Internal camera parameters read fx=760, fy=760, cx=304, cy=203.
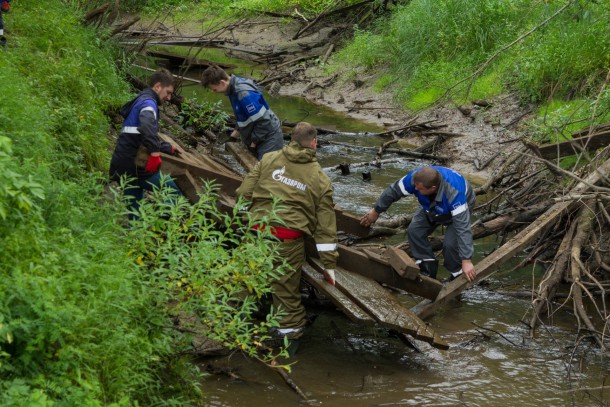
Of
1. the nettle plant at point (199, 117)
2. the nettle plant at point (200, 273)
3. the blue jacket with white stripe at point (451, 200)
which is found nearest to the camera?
the nettle plant at point (200, 273)

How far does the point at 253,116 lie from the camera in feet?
26.2

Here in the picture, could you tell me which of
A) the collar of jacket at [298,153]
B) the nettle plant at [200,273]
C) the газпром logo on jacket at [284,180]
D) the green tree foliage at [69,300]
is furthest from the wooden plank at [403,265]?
the green tree foliage at [69,300]

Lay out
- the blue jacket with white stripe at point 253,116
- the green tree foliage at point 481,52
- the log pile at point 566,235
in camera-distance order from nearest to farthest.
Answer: the log pile at point 566,235, the blue jacket with white stripe at point 253,116, the green tree foliage at point 481,52

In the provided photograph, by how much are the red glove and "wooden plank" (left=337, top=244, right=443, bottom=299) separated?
1907 millimetres

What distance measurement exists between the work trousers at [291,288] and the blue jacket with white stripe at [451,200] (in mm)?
1161

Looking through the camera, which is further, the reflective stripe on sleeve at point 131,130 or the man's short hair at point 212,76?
the man's short hair at point 212,76

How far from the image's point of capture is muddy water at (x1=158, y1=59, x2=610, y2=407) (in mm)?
5980

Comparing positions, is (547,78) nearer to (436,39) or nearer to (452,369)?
(436,39)

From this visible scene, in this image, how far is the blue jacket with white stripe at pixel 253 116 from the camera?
7.91 meters

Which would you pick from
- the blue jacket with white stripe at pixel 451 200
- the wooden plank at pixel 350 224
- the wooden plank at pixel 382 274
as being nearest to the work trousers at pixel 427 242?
the blue jacket with white stripe at pixel 451 200

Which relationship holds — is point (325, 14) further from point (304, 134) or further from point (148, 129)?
point (304, 134)

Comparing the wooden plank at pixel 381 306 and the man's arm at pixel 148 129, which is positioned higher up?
the man's arm at pixel 148 129

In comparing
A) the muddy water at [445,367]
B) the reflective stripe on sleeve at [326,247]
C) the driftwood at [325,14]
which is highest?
the driftwood at [325,14]

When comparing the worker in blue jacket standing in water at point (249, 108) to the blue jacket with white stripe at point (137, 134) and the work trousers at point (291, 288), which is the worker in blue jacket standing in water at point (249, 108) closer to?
the blue jacket with white stripe at point (137, 134)
